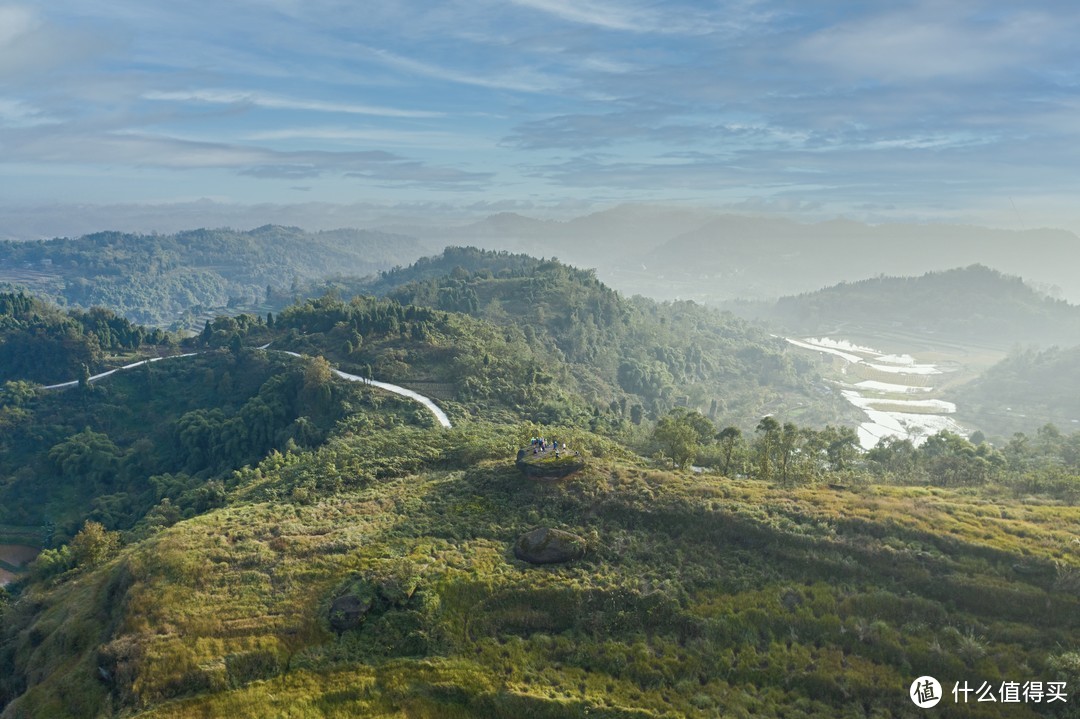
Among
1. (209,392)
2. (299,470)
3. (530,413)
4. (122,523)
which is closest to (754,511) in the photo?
(299,470)

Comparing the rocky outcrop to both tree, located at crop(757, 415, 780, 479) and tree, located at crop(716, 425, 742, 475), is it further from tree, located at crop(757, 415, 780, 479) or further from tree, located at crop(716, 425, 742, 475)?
tree, located at crop(757, 415, 780, 479)

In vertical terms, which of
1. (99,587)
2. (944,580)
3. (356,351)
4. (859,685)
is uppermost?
(356,351)

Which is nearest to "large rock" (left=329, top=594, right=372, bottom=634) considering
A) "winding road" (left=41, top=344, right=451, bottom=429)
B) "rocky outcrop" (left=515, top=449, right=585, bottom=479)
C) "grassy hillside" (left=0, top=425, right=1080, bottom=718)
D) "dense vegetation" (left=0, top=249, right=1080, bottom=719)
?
"dense vegetation" (left=0, top=249, right=1080, bottom=719)

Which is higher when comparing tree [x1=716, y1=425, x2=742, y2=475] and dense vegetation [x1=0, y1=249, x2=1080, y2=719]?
tree [x1=716, y1=425, x2=742, y2=475]

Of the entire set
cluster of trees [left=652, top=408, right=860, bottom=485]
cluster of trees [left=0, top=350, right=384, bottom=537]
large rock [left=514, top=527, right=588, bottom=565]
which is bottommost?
cluster of trees [left=0, top=350, right=384, bottom=537]

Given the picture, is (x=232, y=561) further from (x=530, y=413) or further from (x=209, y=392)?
(x=209, y=392)

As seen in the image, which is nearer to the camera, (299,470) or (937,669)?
(937,669)

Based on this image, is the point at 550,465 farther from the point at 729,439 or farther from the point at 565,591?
the point at 729,439

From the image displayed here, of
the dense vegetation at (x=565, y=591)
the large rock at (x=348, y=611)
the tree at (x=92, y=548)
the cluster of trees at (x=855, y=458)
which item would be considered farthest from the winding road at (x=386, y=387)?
the large rock at (x=348, y=611)
